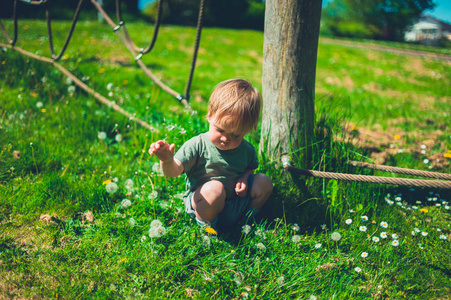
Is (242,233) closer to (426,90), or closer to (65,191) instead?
(65,191)

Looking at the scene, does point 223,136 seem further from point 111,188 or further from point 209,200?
point 111,188

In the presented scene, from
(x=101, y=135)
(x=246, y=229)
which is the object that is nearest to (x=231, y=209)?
(x=246, y=229)

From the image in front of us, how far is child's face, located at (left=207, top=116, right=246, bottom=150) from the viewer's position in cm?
183

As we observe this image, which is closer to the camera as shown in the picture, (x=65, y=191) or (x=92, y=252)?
(x=92, y=252)

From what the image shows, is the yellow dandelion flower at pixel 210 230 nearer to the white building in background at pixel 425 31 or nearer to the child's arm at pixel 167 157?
the child's arm at pixel 167 157

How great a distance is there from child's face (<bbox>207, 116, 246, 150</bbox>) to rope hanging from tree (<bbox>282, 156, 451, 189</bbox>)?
1.66 ft

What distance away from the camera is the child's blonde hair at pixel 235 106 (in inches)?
70.1

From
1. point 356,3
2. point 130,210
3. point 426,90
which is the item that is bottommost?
point 130,210

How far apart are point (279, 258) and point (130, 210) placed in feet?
3.32

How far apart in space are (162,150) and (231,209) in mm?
644

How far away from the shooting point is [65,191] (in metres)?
2.22

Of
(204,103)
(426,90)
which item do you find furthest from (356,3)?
(204,103)

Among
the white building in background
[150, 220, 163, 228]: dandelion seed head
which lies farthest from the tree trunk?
the white building in background

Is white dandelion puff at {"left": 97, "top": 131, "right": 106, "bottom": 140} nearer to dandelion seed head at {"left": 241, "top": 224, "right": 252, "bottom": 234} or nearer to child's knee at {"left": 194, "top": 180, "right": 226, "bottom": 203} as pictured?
child's knee at {"left": 194, "top": 180, "right": 226, "bottom": 203}
